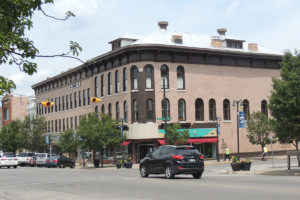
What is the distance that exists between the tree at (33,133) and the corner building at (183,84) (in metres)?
13.6

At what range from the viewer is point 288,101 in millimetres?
25844

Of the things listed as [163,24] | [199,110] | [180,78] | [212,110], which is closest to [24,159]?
[180,78]

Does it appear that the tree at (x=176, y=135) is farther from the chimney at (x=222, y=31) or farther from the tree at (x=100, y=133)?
the chimney at (x=222, y=31)

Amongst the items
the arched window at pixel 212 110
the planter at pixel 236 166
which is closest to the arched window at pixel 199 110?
the arched window at pixel 212 110

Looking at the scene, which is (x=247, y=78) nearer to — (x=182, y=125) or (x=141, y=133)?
(x=182, y=125)

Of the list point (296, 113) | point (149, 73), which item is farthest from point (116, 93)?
point (296, 113)

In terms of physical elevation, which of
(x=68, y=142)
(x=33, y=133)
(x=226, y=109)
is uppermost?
(x=226, y=109)

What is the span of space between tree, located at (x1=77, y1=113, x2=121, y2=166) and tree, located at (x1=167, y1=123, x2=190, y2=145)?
5.48 meters

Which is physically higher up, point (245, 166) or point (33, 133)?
point (33, 133)

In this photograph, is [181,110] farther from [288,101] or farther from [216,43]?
[288,101]

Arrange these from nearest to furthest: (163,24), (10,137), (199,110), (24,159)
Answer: (199,110) < (163,24) < (24,159) < (10,137)

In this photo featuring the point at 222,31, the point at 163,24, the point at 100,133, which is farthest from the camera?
the point at 222,31


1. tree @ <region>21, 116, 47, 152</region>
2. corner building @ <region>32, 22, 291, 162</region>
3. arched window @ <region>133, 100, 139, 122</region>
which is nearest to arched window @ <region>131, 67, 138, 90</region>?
corner building @ <region>32, 22, 291, 162</region>

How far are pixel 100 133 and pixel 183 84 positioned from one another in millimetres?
11427
